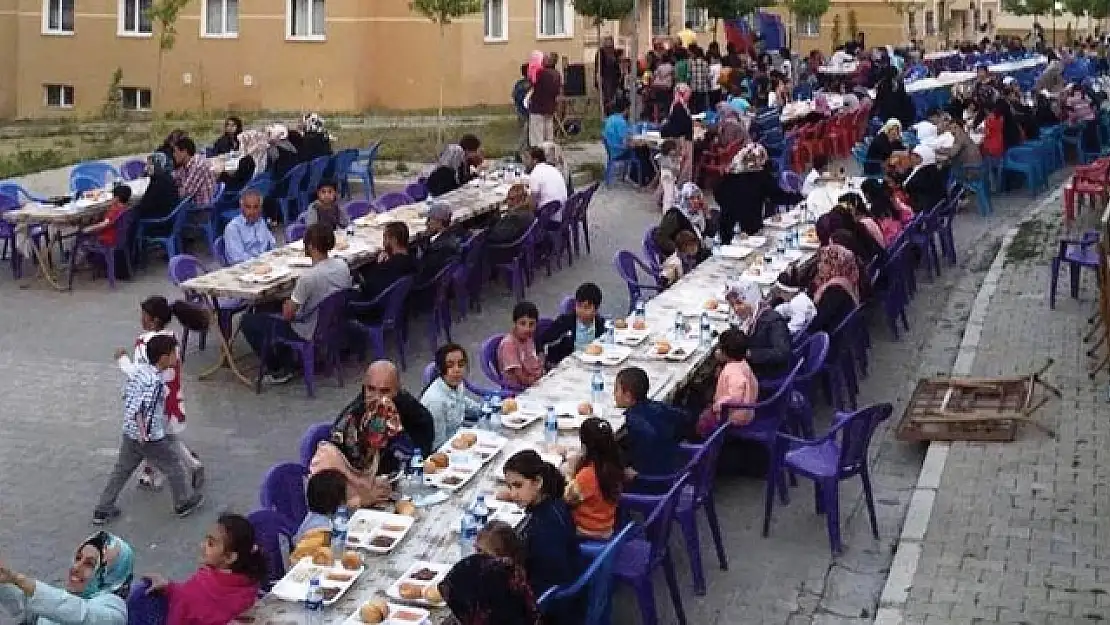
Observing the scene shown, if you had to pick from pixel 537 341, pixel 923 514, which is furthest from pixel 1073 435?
pixel 537 341

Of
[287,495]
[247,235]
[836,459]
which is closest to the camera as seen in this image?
[287,495]

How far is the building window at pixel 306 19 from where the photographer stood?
31672mm

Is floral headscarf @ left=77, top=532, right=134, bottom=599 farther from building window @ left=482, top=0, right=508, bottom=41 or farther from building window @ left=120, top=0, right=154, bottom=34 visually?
building window @ left=120, top=0, right=154, bottom=34

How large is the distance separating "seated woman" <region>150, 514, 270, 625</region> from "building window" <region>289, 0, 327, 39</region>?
26119 millimetres

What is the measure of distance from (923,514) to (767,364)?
4.76ft

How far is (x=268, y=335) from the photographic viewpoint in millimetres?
Result: 12023

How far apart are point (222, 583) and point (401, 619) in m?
0.81

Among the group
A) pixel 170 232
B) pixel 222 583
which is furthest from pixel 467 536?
pixel 170 232

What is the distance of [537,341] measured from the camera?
11.1m

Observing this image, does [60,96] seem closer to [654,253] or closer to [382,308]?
[654,253]

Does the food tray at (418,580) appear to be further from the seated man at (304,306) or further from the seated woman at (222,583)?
the seated man at (304,306)

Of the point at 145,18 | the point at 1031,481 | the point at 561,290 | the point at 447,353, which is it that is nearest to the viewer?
the point at 447,353

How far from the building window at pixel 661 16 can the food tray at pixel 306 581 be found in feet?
112

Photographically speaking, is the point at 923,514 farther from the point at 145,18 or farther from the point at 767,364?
the point at 145,18
